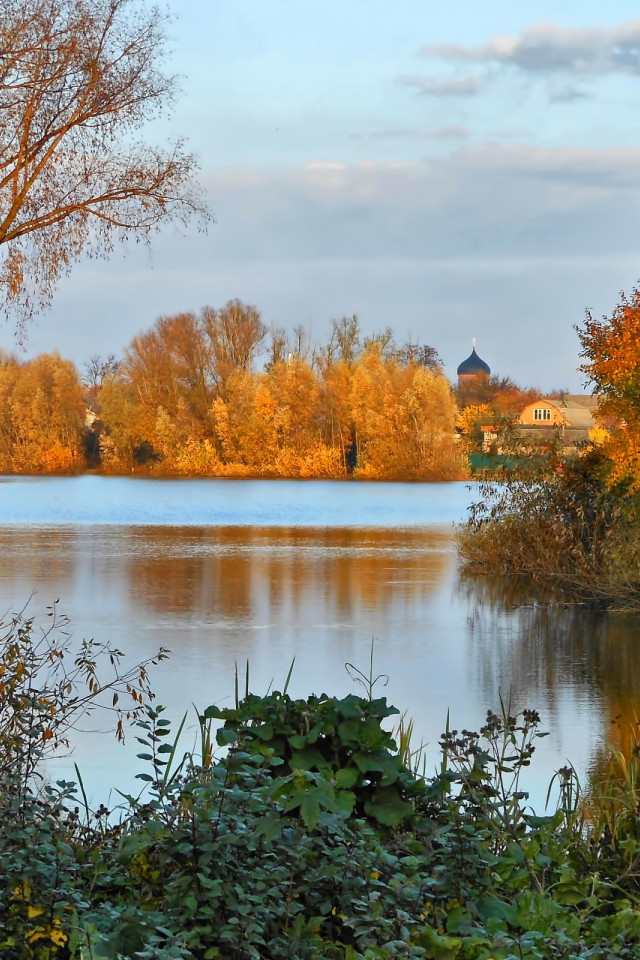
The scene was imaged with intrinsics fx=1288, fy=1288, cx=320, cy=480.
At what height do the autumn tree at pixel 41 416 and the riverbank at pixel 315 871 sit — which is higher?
the autumn tree at pixel 41 416

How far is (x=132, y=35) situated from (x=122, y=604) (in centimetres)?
770

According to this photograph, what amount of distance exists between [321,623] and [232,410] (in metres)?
59.9

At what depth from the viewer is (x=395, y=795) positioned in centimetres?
410

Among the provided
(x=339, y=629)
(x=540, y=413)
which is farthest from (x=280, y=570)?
(x=540, y=413)

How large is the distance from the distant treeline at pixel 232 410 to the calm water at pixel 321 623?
36.2 m

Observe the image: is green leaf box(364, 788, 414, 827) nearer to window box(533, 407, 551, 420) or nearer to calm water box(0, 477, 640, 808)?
calm water box(0, 477, 640, 808)

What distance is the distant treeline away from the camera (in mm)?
67188

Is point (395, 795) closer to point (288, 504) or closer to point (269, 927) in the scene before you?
point (269, 927)

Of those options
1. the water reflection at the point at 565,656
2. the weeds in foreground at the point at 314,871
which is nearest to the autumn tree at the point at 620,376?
the water reflection at the point at 565,656

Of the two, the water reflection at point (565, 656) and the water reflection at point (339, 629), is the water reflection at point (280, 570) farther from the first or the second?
the water reflection at point (565, 656)

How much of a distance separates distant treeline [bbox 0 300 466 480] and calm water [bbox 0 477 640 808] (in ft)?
119

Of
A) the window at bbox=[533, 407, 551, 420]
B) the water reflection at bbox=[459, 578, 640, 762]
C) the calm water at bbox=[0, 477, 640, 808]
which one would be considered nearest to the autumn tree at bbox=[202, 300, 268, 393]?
the window at bbox=[533, 407, 551, 420]

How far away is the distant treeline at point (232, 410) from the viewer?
6719 centimetres

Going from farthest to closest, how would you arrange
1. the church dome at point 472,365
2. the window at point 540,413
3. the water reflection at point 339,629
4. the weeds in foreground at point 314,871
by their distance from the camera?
the church dome at point 472,365 < the window at point 540,413 < the water reflection at point 339,629 < the weeds in foreground at point 314,871
